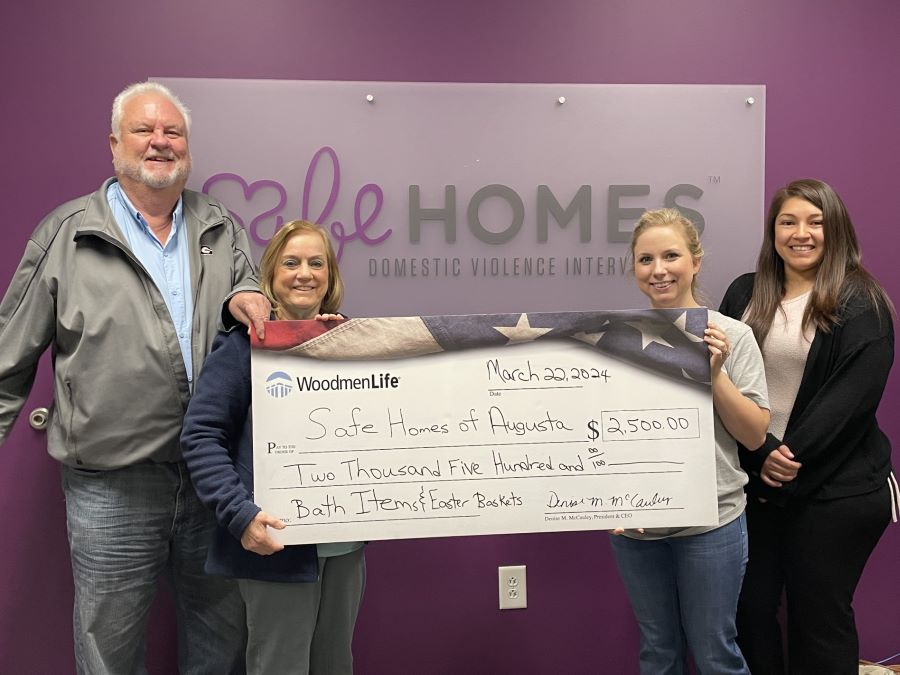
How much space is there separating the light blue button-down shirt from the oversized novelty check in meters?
0.41

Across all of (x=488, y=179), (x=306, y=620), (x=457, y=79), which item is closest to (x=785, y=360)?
(x=488, y=179)

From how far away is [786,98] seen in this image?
240cm

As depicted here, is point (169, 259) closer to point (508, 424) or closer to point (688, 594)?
point (508, 424)

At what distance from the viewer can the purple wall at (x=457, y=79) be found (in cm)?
223

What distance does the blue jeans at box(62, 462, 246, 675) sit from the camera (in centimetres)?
188

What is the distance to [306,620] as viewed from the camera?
1665 mm

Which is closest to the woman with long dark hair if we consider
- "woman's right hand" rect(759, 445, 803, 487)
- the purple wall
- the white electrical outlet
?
"woman's right hand" rect(759, 445, 803, 487)

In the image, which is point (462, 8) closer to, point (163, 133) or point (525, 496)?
point (163, 133)

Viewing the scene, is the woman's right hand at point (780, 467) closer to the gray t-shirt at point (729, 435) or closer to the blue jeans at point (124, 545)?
the gray t-shirt at point (729, 435)

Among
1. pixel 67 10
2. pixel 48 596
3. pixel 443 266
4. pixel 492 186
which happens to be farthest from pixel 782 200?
pixel 48 596

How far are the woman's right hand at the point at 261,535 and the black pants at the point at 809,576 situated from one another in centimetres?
122

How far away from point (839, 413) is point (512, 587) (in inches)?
43.7

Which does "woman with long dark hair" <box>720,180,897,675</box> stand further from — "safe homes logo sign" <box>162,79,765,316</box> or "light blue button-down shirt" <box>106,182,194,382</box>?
"light blue button-down shirt" <box>106,182,194,382</box>

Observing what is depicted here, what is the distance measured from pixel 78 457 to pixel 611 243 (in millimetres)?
1615
